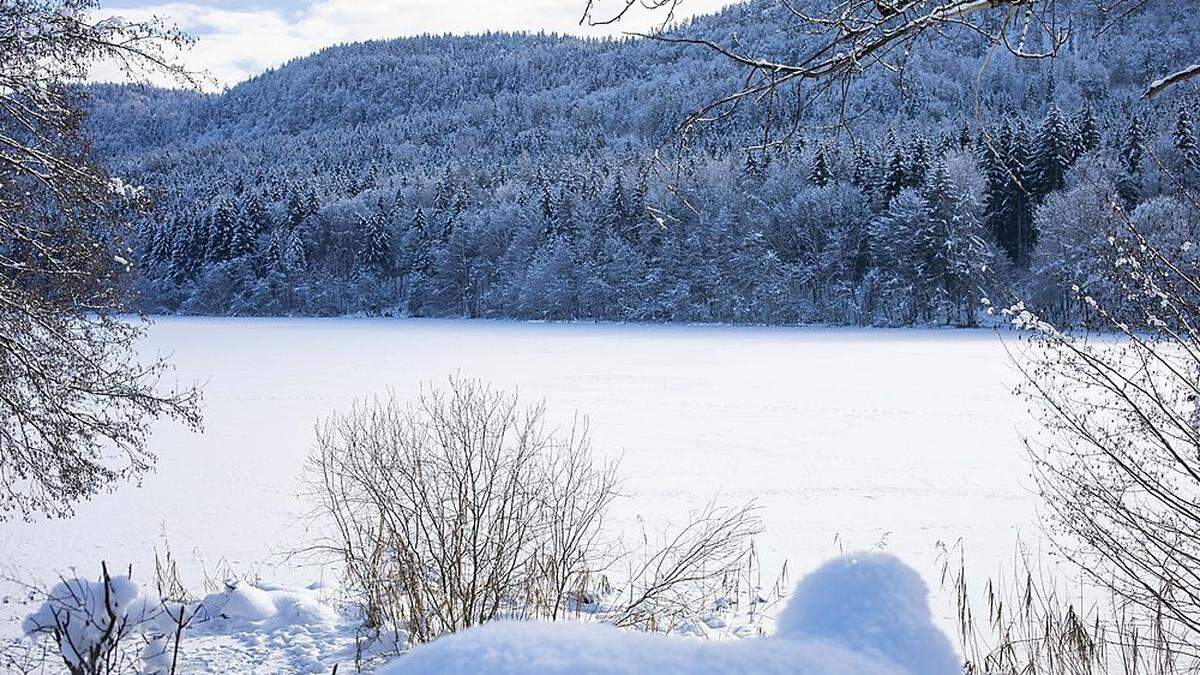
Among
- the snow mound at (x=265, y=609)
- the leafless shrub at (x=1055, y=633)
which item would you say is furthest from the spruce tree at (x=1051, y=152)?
the snow mound at (x=265, y=609)

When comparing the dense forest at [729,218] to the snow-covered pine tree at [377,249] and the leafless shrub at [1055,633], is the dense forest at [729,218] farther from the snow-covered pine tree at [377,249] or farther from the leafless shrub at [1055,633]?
the leafless shrub at [1055,633]

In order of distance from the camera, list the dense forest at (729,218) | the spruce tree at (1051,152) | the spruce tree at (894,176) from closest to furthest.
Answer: the dense forest at (729,218) < the spruce tree at (1051,152) < the spruce tree at (894,176)

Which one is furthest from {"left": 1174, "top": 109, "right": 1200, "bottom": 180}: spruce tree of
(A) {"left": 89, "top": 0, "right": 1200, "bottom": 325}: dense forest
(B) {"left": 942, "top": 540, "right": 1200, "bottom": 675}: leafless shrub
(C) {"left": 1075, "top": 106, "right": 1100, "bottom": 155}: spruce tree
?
(C) {"left": 1075, "top": 106, "right": 1100, "bottom": 155}: spruce tree

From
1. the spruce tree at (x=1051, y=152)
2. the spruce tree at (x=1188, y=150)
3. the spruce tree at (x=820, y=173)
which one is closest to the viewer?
the spruce tree at (x=1188, y=150)

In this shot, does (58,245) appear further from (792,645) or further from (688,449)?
(688,449)

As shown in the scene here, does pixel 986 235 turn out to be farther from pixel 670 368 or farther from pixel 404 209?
pixel 404 209

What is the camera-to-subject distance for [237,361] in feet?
97.3

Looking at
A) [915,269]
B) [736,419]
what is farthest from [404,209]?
[736,419]

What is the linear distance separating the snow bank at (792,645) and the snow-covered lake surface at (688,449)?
23.2ft

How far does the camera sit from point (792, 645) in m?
0.96

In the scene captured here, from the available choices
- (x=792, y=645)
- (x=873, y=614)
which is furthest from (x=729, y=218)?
(x=792, y=645)

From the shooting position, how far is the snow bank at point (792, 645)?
32.3 inches

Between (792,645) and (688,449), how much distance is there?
46.8 ft

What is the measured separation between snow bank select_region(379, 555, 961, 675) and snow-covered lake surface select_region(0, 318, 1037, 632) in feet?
23.2
